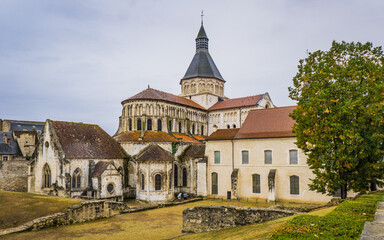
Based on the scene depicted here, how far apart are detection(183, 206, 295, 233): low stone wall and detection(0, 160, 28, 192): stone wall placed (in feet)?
112

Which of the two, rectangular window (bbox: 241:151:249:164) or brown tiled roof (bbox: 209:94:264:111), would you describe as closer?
rectangular window (bbox: 241:151:249:164)

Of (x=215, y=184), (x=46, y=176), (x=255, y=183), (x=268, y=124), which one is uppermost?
(x=268, y=124)

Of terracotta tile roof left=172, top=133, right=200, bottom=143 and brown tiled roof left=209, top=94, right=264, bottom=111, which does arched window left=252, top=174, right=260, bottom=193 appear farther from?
brown tiled roof left=209, top=94, right=264, bottom=111

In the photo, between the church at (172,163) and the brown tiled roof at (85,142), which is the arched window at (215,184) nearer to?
the church at (172,163)

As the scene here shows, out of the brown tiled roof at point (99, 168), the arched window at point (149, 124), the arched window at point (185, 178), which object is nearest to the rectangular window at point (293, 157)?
the arched window at point (185, 178)

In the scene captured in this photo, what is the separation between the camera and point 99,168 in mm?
37312

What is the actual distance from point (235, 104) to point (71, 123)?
3079 centimetres

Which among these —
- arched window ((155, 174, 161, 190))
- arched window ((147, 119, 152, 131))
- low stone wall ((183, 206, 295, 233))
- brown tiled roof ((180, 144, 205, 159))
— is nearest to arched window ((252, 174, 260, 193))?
brown tiled roof ((180, 144, 205, 159))

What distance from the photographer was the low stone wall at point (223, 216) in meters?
18.2

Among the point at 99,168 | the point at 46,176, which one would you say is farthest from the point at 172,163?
the point at 46,176

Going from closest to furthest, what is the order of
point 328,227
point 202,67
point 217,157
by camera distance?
point 328,227, point 217,157, point 202,67

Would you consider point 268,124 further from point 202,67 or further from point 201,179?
point 202,67

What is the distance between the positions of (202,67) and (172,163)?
3001 centimetres

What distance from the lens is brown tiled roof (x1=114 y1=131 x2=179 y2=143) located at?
1741 inches
